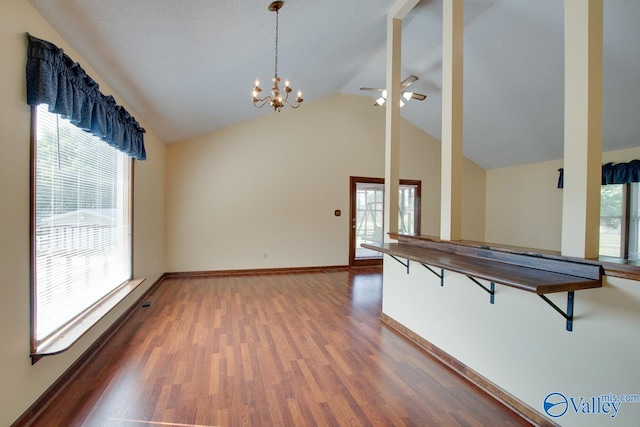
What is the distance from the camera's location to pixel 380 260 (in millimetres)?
6246

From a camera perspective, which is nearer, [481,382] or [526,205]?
[481,382]

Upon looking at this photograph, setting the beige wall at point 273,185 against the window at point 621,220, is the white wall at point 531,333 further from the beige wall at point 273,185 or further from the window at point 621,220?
the window at point 621,220

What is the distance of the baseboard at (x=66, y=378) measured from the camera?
160 centimetres

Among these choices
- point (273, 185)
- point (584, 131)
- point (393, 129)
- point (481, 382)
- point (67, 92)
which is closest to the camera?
point (584, 131)

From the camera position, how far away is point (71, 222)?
2.12 meters

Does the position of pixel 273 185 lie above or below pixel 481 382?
above

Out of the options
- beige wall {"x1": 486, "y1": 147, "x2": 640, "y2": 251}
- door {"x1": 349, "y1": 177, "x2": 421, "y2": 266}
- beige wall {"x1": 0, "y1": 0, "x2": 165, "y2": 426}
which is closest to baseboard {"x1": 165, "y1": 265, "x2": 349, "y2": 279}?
door {"x1": 349, "y1": 177, "x2": 421, "y2": 266}

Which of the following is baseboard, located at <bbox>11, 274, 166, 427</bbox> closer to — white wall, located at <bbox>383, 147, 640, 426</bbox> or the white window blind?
the white window blind

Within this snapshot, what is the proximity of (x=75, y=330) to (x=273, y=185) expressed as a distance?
3805 millimetres

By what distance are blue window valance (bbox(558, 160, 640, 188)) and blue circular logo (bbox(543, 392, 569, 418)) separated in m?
4.86

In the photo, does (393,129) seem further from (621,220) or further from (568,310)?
(621,220)

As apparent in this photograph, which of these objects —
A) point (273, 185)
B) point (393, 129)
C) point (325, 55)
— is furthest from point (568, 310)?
point (273, 185)

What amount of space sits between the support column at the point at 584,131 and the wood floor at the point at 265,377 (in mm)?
1160

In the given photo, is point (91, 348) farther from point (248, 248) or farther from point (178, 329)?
point (248, 248)
